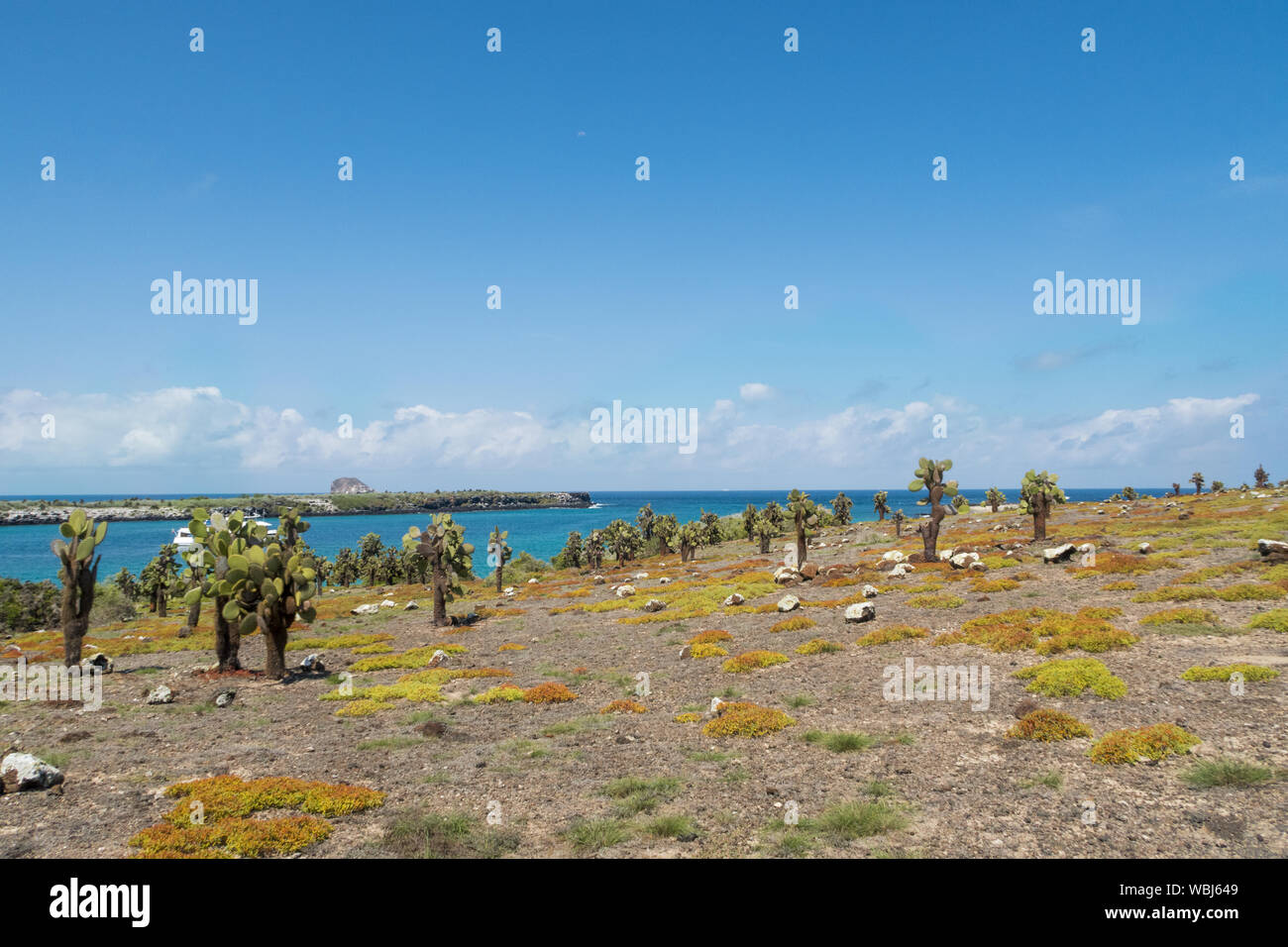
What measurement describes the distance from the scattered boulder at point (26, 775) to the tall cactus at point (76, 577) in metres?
16.9

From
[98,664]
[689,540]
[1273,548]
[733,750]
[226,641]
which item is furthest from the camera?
[689,540]

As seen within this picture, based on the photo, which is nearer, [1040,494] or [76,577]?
[76,577]

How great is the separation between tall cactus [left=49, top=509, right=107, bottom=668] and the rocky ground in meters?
3.12

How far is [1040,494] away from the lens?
5044cm

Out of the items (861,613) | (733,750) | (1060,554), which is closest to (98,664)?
(733,750)

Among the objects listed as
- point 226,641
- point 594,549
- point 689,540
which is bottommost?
point 594,549

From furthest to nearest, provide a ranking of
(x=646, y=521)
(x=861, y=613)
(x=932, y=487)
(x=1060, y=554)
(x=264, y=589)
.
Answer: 1. (x=646, y=521)
2. (x=932, y=487)
3. (x=1060, y=554)
4. (x=861, y=613)
5. (x=264, y=589)

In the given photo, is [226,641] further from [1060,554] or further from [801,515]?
[1060,554]

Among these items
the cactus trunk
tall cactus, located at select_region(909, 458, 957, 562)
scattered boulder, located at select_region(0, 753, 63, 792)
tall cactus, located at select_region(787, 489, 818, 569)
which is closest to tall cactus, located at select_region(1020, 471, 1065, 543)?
tall cactus, located at select_region(909, 458, 957, 562)

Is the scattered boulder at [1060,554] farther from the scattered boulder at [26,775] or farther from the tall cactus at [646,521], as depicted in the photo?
the tall cactus at [646,521]

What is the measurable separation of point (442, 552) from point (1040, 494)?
47.7 metres
